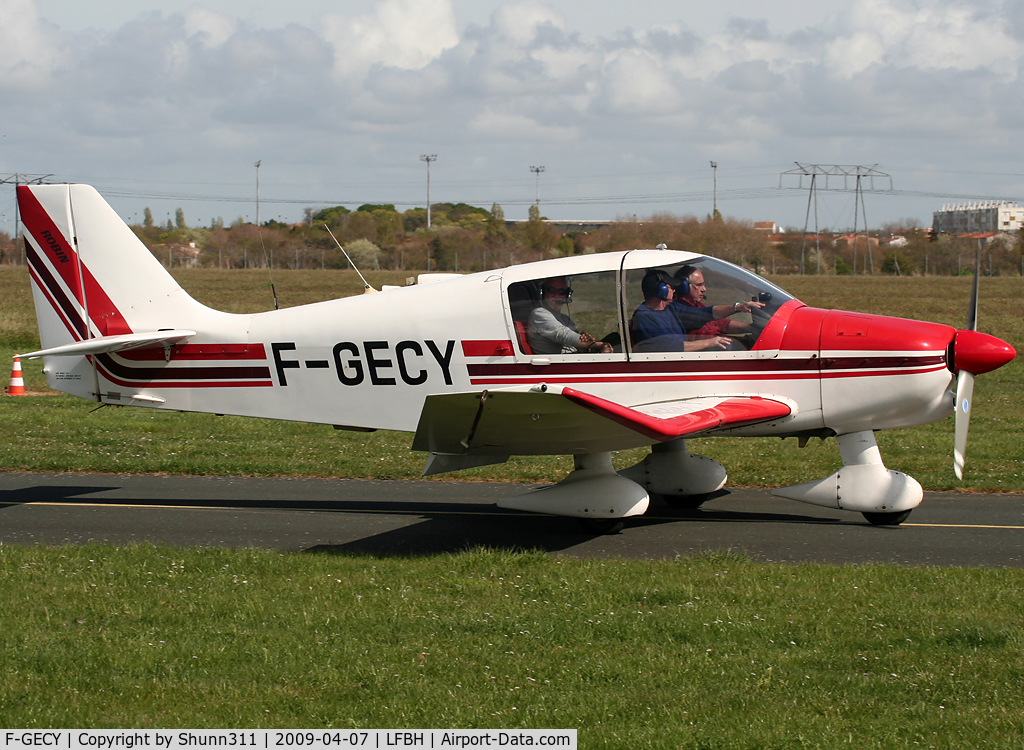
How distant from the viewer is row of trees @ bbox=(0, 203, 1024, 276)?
32.0 m

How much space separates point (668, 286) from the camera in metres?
8.19

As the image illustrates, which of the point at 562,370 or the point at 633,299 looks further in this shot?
the point at 562,370

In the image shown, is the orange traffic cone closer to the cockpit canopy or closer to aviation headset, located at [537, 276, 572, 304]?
the cockpit canopy

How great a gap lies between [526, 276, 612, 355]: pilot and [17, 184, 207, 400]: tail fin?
3422 millimetres

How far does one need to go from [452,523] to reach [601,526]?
1.40 m

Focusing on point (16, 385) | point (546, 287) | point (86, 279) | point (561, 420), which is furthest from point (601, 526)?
point (16, 385)

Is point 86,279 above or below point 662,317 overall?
above

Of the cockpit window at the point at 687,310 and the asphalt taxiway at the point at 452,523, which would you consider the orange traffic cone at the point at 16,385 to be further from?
the cockpit window at the point at 687,310

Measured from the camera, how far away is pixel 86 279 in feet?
31.1

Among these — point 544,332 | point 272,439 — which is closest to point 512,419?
point 544,332

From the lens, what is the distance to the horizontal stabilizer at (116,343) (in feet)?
28.6

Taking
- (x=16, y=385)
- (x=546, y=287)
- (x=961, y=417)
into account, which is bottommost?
(x=16, y=385)
